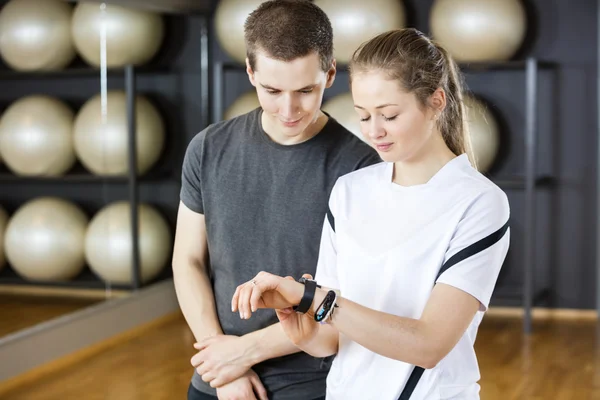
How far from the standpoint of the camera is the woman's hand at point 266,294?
114 cm

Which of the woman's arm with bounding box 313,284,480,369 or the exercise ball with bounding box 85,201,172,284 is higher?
the woman's arm with bounding box 313,284,480,369

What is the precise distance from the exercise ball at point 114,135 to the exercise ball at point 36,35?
1.08 feet

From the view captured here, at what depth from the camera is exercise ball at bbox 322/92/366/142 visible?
445 centimetres

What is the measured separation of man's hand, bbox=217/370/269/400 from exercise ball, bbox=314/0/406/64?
3229mm

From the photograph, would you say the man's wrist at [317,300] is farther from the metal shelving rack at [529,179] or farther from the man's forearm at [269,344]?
the metal shelving rack at [529,179]

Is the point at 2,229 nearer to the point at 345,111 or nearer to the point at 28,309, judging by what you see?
the point at 28,309

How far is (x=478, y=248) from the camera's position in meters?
1.21

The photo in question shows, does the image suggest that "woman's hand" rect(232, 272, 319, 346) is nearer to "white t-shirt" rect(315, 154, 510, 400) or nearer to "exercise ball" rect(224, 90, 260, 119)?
"white t-shirt" rect(315, 154, 510, 400)

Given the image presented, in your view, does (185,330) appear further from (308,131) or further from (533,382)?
(308,131)

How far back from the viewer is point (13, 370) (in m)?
3.65

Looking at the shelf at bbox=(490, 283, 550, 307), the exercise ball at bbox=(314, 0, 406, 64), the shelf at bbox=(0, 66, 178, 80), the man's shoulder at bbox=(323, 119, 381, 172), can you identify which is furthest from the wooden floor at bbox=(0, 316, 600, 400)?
the man's shoulder at bbox=(323, 119, 381, 172)

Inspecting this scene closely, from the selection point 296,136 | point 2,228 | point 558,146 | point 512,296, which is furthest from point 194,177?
point 558,146

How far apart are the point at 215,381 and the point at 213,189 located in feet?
1.22

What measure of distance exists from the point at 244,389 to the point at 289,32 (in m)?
0.66
